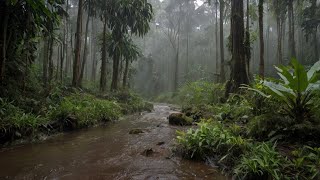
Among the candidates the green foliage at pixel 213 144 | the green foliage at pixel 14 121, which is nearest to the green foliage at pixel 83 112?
the green foliage at pixel 14 121

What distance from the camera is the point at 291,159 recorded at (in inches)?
128

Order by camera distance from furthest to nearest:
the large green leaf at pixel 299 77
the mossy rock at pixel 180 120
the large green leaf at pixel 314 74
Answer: the mossy rock at pixel 180 120, the large green leaf at pixel 314 74, the large green leaf at pixel 299 77

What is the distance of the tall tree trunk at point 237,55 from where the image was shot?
945cm

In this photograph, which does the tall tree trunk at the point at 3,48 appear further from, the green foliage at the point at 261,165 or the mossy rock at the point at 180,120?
the green foliage at the point at 261,165

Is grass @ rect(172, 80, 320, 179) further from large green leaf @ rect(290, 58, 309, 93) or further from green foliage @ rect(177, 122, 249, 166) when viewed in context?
large green leaf @ rect(290, 58, 309, 93)

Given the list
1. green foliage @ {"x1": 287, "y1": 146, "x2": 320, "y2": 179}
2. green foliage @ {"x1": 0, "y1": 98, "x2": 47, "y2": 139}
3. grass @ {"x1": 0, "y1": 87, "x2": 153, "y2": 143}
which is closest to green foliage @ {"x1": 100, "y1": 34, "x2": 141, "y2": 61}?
grass @ {"x1": 0, "y1": 87, "x2": 153, "y2": 143}

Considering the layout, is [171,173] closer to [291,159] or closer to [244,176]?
[244,176]

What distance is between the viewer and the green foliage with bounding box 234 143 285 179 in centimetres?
296

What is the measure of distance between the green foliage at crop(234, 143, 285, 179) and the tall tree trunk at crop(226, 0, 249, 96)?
6290 millimetres

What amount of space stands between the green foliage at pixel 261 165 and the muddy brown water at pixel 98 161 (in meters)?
0.35

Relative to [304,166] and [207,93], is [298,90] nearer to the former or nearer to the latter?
[304,166]

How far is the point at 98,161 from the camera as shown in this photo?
433cm

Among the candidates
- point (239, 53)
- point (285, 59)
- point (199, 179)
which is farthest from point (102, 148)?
point (285, 59)

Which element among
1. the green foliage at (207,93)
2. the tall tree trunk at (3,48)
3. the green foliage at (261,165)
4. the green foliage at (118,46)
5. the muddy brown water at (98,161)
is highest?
the green foliage at (118,46)
